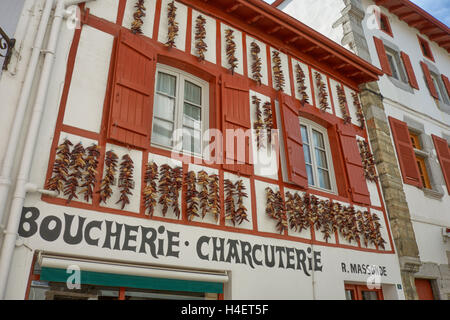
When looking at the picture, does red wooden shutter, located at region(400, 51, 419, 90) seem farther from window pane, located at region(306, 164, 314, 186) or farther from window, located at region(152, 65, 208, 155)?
window, located at region(152, 65, 208, 155)

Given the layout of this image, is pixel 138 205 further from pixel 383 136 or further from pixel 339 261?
pixel 383 136

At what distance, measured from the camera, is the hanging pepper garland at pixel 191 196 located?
397cm

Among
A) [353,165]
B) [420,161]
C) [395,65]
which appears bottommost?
[353,165]

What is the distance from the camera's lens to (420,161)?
7.89 metres

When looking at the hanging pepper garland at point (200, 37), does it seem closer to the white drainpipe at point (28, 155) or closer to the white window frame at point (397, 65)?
the white drainpipe at point (28, 155)

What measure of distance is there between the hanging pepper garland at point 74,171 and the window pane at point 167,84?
1.55m

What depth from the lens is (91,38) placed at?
4164 mm

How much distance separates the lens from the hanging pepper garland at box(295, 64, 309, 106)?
19.8 ft

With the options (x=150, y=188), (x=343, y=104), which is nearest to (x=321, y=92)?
(x=343, y=104)

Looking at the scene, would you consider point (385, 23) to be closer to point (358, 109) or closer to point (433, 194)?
point (358, 109)

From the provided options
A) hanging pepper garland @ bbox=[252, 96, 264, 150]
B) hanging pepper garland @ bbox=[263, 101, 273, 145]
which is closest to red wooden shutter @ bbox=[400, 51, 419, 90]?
hanging pepper garland @ bbox=[263, 101, 273, 145]

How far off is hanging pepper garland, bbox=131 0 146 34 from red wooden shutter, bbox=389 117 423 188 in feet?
17.7

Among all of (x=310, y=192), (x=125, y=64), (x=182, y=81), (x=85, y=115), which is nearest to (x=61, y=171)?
(x=85, y=115)

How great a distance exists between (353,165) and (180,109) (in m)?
3.26
